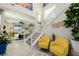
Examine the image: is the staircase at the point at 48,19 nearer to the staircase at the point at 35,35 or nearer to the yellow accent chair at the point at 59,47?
the staircase at the point at 35,35

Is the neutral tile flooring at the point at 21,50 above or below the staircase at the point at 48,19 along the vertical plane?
below

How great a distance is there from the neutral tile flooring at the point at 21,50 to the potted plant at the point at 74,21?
28.3 inches

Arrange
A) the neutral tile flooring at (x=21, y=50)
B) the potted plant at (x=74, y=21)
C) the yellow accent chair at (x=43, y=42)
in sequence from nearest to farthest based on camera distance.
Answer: the potted plant at (x=74, y=21) → the neutral tile flooring at (x=21, y=50) → the yellow accent chair at (x=43, y=42)

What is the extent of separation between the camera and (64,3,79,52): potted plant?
338 centimetres

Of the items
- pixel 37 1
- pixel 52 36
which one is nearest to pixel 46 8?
pixel 37 1

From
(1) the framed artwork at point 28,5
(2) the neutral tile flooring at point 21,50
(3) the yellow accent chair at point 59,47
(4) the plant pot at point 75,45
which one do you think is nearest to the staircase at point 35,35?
(2) the neutral tile flooring at point 21,50

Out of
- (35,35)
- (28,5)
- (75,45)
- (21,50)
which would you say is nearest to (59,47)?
(75,45)

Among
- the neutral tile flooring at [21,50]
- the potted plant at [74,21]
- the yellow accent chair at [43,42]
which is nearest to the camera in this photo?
the potted plant at [74,21]

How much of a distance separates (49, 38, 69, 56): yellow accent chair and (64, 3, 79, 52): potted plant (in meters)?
0.18

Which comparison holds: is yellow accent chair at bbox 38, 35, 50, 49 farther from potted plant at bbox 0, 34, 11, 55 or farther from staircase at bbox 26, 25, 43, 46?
potted plant at bbox 0, 34, 11, 55

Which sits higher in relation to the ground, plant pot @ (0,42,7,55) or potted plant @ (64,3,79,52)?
potted plant @ (64,3,79,52)

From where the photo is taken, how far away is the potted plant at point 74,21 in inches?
133

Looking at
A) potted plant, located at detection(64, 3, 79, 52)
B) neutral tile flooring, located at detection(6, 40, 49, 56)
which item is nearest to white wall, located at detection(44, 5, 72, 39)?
potted plant, located at detection(64, 3, 79, 52)

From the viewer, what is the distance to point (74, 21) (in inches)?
133
